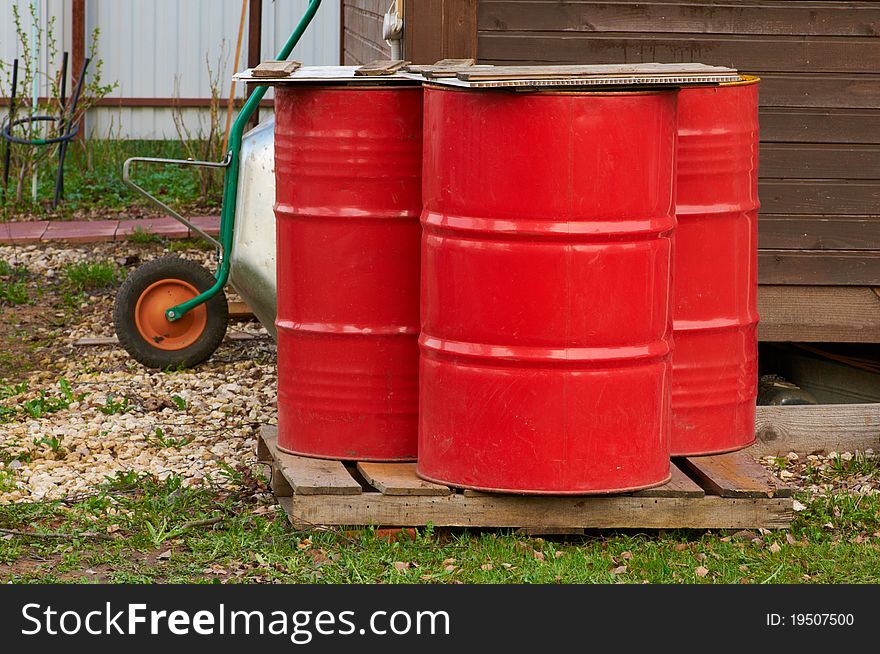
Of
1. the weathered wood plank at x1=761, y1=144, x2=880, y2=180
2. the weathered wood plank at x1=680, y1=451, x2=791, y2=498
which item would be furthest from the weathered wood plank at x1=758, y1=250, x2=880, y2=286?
the weathered wood plank at x1=680, y1=451, x2=791, y2=498

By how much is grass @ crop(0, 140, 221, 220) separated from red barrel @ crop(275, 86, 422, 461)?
5.98 meters

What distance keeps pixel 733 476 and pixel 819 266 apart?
1.79 m

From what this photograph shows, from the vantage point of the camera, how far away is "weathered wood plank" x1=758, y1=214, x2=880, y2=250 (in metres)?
5.36

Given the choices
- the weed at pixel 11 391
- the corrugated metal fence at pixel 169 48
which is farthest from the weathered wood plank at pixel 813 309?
the corrugated metal fence at pixel 169 48

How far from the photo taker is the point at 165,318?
605 cm

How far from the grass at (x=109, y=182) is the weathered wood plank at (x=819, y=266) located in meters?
5.31

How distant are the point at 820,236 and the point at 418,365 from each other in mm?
2193

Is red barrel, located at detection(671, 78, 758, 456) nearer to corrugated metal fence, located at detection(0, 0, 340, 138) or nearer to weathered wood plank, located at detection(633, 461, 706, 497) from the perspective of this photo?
weathered wood plank, located at detection(633, 461, 706, 497)

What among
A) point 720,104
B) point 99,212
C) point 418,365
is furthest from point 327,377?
point 99,212

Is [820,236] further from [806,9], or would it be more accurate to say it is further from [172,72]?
[172,72]

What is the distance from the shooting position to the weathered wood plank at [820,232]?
5363 millimetres

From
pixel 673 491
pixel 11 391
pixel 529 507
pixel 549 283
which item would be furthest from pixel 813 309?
pixel 11 391

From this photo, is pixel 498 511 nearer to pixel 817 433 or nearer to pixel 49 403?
pixel 817 433

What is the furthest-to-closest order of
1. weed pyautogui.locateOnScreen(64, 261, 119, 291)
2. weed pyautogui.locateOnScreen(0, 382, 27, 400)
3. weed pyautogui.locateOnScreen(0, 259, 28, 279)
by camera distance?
weed pyautogui.locateOnScreen(0, 259, 28, 279)
weed pyautogui.locateOnScreen(64, 261, 119, 291)
weed pyautogui.locateOnScreen(0, 382, 27, 400)
